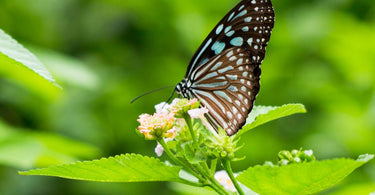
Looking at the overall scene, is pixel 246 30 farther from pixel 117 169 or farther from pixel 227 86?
pixel 117 169

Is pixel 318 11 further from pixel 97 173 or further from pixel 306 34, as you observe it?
pixel 97 173

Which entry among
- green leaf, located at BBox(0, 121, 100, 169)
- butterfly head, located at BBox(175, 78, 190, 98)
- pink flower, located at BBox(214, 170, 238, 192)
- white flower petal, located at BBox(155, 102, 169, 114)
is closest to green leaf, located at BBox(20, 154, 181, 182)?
white flower petal, located at BBox(155, 102, 169, 114)

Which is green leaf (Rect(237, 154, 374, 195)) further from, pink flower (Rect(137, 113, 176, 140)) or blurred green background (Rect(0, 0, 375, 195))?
blurred green background (Rect(0, 0, 375, 195))

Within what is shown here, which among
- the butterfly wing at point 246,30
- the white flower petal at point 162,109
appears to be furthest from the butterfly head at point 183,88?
the white flower petal at point 162,109

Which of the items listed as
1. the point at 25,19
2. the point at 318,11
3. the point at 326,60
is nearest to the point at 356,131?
the point at 326,60

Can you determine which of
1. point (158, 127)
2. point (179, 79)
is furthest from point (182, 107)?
point (179, 79)
